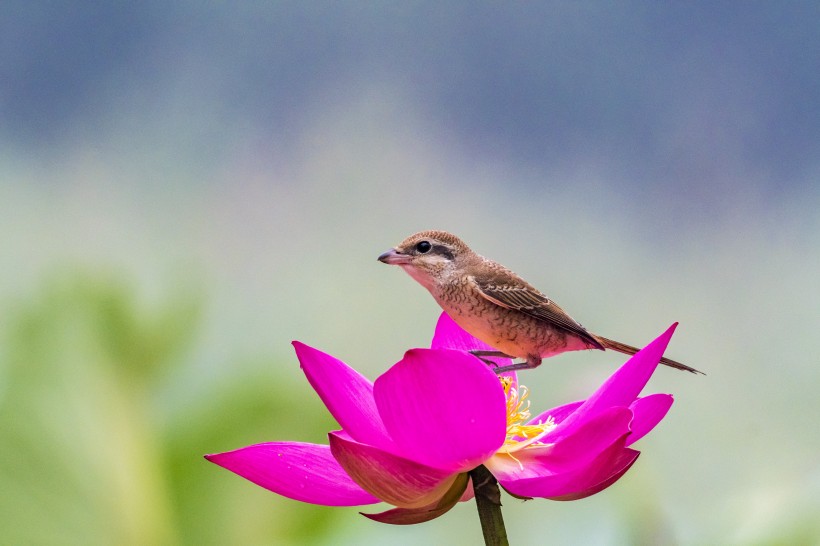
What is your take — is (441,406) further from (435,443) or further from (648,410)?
(648,410)

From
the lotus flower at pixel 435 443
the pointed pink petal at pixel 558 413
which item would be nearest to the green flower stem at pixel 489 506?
the lotus flower at pixel 435 443

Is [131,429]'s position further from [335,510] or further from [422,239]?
[422,239]

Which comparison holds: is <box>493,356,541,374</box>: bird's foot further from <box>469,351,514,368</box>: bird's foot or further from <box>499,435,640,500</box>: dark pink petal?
<box>499,435,640,500</box>: dark pink petal

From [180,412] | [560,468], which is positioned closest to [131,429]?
[180,412]

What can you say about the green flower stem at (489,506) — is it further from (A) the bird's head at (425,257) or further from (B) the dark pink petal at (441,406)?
(A) the bird's head at (425,257)

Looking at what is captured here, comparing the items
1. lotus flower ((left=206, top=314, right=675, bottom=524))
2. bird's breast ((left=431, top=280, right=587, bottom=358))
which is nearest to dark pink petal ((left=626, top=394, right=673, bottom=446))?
lotus flower ((left=206, top=314, right=675, bottom=524))

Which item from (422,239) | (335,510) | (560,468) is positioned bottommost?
(335,510)

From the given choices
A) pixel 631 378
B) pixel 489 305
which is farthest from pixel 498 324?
pixel 631 378
